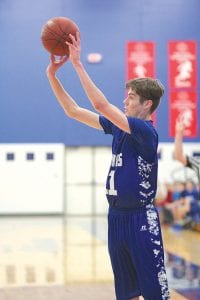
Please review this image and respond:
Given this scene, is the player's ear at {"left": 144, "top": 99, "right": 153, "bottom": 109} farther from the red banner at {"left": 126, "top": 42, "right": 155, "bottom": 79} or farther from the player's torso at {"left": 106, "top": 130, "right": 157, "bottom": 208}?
the red banner at {"left": 126, "top": 42, "right": 155, "bottom": 79}

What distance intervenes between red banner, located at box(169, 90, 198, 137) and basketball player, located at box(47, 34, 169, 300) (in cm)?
1721

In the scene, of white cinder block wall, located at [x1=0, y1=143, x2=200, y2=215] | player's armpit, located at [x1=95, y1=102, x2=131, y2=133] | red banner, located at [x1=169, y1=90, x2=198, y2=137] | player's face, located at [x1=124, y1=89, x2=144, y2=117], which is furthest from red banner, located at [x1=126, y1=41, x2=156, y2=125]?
player's armpit, located at [x1=95, y1=102, x2=131, y2=133]

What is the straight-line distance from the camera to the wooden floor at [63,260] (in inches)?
317

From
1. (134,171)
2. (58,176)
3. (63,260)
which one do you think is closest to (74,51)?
(134,171)

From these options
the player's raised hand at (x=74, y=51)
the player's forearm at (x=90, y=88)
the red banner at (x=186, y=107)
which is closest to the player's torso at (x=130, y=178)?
the player's forearm at (x=90, y=88)

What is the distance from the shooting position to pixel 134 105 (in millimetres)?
4641

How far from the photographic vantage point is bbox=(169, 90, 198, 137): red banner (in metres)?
21.8

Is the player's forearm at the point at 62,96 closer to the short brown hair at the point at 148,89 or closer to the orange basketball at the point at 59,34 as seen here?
the orange basketball at the point at 59,34

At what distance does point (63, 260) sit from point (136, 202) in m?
6.85

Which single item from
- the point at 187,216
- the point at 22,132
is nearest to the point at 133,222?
the point at 187,216

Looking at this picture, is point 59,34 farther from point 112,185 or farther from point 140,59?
point 140,59

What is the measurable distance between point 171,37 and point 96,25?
251 centimetres

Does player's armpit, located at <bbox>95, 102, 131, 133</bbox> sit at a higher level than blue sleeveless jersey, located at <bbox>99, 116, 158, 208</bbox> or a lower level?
higher

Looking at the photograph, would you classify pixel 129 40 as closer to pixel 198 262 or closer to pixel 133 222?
pixel 198 262
